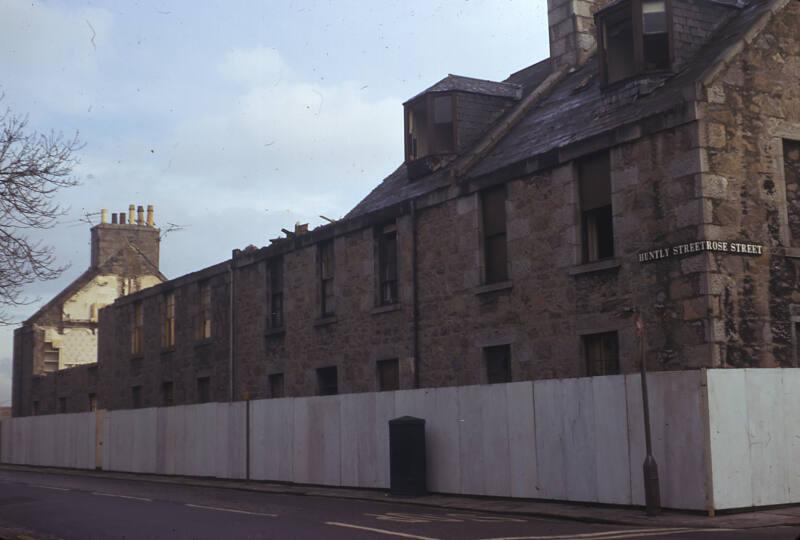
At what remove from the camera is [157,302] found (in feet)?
123

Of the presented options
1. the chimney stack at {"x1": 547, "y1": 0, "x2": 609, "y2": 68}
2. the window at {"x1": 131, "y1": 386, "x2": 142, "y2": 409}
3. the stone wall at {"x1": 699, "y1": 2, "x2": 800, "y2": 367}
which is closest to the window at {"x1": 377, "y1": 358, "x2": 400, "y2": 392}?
the chimney stack at {"x1": 547, "y1": 0, "x2": 609, "y2": 68}

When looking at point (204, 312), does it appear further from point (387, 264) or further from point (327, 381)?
point (387, 264)

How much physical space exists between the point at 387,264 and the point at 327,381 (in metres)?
4.01

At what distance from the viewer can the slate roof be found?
1919 centimetres

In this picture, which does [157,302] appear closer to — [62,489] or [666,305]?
[62,489]

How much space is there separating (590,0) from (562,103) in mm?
4603

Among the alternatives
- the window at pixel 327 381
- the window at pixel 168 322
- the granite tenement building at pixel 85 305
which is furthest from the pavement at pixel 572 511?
the granite tenement building at pixel 85 305

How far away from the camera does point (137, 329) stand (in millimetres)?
39406

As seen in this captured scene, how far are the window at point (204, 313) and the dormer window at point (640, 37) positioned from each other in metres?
17.3

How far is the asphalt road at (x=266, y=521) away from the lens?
502 inches

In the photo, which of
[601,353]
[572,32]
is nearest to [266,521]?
[601,353]

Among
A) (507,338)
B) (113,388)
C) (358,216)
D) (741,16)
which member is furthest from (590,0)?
(113,388)

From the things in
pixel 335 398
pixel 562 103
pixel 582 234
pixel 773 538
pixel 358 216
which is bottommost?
pixel 773 538

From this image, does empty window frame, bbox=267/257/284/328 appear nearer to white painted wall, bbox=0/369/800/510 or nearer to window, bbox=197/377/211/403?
white painted wall, bbox=0/369/800/510
